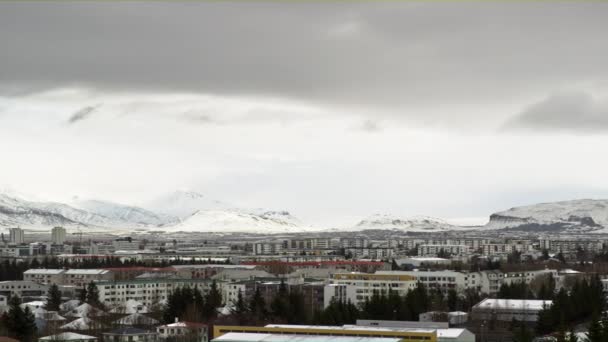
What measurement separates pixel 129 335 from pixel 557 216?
484 ft

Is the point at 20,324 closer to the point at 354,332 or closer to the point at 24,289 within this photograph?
the point at 354,332

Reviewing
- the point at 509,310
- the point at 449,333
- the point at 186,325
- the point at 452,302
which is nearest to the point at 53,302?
the point at 186,325

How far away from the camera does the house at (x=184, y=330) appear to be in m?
32.6

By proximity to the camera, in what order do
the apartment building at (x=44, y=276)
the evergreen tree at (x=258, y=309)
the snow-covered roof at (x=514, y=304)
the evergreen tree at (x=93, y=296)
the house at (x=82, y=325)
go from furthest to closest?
the apartment building at (x=44, y=276), the evergreen tree at (x=93, y=296), the snow-covered roof at (x=514, y=304), the evergreen tree at (x=258, y=309), the house at (x=82, y=325)

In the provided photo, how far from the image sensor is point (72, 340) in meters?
30.1

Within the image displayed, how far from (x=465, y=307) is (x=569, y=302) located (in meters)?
6.55

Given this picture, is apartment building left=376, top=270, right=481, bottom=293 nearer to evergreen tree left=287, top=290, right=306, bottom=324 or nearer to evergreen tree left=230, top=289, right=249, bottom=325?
evergreen tree left=287, top=290, right=306, bottom=324

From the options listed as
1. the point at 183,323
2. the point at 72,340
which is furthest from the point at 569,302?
the point at 72,340

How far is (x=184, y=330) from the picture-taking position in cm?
3278

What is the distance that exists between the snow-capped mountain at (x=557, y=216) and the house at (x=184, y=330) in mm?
128484

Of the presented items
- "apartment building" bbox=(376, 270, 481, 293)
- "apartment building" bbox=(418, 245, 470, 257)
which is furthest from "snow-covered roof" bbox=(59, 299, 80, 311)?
"apartment building" bbox=(418, 245, 470, 257)

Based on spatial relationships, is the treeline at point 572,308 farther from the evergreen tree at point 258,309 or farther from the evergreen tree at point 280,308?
the evergreen tree at point 258,309

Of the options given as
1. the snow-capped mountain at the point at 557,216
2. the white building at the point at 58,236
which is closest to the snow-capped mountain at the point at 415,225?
the snow-capped mountain at the point at 557,216

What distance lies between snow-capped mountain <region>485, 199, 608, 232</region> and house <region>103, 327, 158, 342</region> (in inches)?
5105
